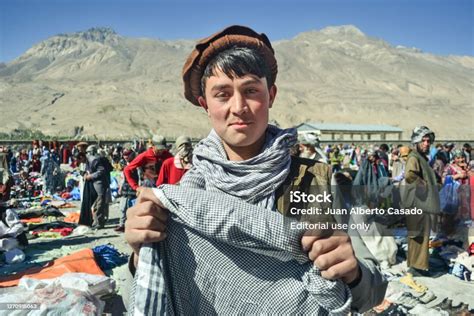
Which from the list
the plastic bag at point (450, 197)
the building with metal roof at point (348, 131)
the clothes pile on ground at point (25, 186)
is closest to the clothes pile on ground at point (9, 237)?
the clothes pile on ground at point (25, 186)

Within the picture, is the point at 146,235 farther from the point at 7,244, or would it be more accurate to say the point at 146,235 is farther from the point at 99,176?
the point at 99,176

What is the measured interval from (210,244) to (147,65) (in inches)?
5499

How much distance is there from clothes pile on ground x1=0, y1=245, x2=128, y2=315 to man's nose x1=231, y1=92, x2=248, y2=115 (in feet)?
10.3

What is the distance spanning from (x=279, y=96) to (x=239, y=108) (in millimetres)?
89625

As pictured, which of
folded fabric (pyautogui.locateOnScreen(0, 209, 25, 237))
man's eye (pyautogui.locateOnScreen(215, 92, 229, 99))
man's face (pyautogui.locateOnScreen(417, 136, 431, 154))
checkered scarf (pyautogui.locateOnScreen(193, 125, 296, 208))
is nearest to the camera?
checkered scarf (pyautogui.locateOnScreen(193, 125, 296, 208))

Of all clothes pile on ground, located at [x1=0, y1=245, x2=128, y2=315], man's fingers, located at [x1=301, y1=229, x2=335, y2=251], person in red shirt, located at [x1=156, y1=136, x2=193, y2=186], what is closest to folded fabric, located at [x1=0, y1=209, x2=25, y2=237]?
clothes pile on ground, located at [x1=0, y1=245, x2=128, y2=315]

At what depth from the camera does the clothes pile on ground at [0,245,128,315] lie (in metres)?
3.54

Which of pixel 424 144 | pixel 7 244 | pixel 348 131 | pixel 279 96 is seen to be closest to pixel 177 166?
pixel 7 244

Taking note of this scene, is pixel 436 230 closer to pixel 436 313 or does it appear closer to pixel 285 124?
pixel 436 313

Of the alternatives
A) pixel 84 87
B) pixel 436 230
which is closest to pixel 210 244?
pixel 436 230

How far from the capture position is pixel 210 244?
4.22ft

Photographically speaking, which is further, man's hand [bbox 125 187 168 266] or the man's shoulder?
the man's shoulder

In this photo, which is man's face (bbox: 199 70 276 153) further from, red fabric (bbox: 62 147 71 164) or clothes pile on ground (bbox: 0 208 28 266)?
red fabric (bbox: 62 147 71 164)

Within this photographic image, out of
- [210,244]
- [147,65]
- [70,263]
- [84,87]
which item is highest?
[147,65]
